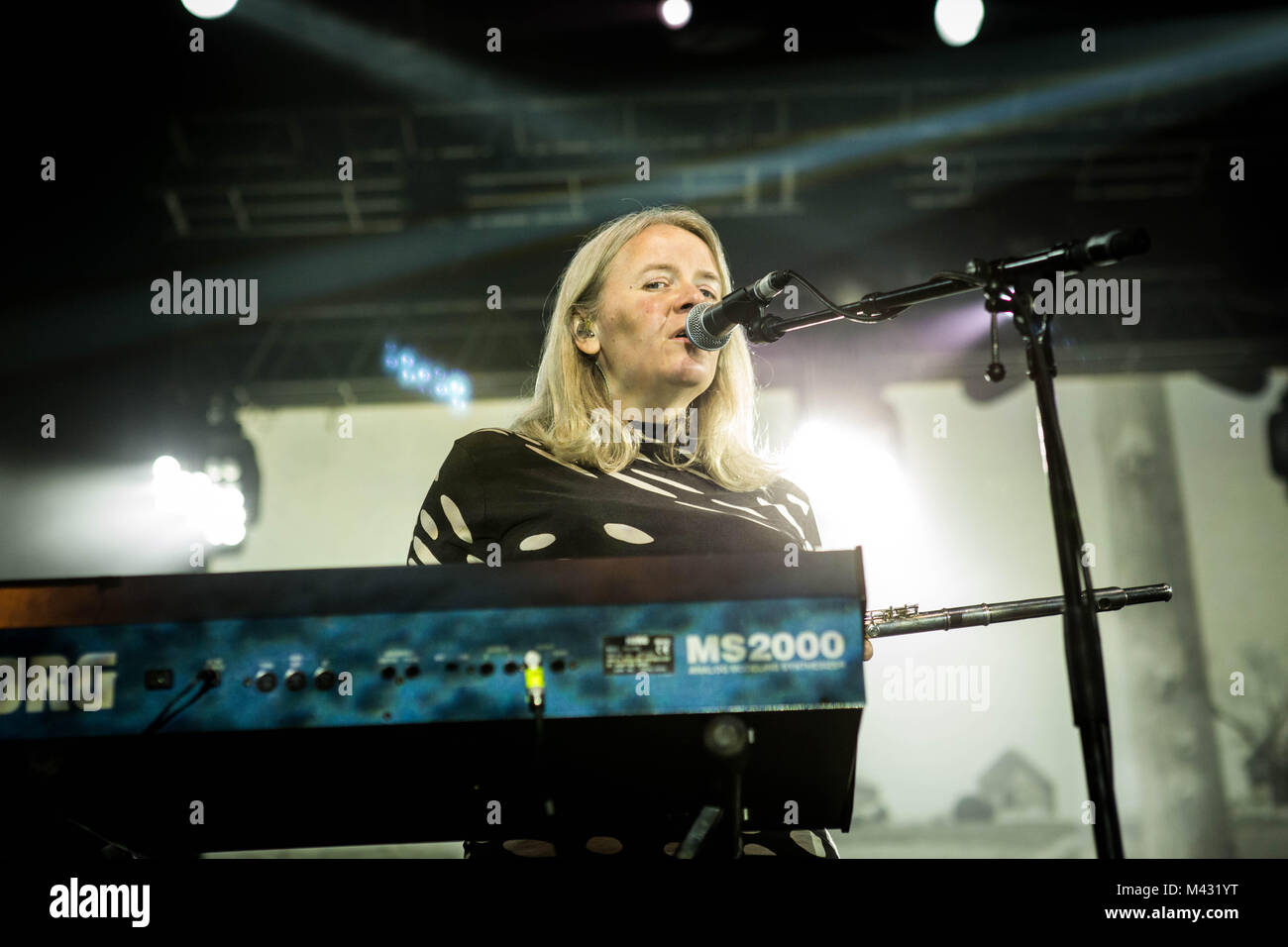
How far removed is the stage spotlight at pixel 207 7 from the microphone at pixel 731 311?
11.2ft

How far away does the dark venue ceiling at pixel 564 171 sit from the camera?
449cm

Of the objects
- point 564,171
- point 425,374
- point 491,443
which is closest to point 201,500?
point 425,374

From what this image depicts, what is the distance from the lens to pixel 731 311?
5.12ft

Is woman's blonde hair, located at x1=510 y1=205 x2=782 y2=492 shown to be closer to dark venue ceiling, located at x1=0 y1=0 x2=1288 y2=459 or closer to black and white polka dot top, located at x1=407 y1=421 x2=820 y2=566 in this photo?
black and white polka dot top, located at x1=407 y1=421 x2=820 y2=566

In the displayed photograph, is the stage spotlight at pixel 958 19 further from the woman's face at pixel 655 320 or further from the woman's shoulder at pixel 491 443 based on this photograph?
the woman's shoulder at pixel 491 443

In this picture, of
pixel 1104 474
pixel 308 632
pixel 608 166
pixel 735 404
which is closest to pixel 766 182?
pixel 608 166

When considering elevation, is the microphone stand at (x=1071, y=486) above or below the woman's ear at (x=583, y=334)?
below

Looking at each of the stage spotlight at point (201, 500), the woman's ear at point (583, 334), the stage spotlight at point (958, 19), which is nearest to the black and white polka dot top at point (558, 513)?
the woman's ear at point (583, 334)

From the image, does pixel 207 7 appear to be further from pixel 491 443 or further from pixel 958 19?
pixel 958 19

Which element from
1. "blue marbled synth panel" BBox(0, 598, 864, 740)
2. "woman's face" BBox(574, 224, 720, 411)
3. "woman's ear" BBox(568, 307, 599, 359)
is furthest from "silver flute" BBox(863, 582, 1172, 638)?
"woman's ear" BBox(568, 307, 599, 359)

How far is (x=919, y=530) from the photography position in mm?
6934

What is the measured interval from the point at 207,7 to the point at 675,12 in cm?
202

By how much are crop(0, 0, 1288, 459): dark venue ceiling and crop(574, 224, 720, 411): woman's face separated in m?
2.57

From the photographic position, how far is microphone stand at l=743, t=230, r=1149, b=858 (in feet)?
3.98
